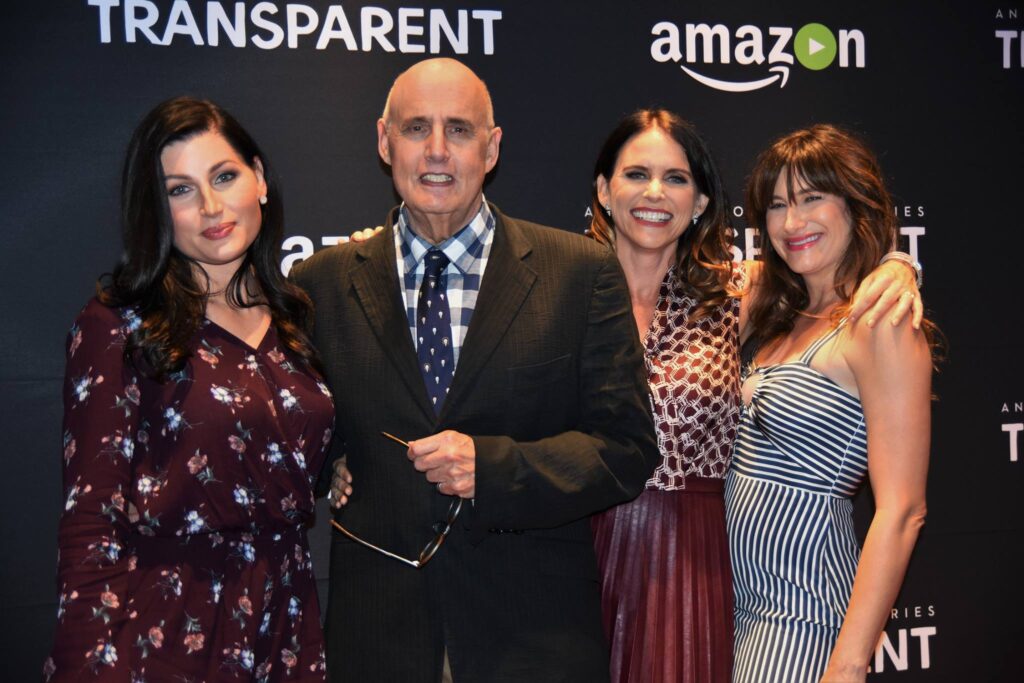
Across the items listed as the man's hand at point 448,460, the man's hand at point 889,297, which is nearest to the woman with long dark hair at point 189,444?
the man's hand at point 448,460

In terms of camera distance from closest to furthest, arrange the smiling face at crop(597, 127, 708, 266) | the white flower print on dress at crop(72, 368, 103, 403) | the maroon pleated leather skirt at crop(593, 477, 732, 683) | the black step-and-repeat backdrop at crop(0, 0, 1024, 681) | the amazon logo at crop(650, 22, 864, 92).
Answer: the white flower print on dress at crop(72, 368, 103, 403) → the maroon pleated leather skirt at crop(593, 477, 732, 683) → the smiling face at crop(597, 127, 708, 266) → the black step-and-repeat backdrop at crop(0, 0, 1024, 681) → the amazon logo at crop(650, 22, 864, 92)

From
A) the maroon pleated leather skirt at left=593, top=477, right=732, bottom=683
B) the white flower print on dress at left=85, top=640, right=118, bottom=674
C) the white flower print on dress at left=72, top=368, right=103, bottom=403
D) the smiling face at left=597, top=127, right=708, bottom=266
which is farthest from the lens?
the smiling face at left=597, top=127, right=708, bottom=266

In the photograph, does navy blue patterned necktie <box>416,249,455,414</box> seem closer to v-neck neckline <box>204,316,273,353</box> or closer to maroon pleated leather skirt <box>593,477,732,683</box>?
v-neck neckline <box>204,316,273,353</box>

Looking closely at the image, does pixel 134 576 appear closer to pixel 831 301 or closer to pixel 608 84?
pixel 831 301

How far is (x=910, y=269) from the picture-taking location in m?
2.59

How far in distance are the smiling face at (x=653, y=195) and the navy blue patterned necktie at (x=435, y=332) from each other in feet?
2.66

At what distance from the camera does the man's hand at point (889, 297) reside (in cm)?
243

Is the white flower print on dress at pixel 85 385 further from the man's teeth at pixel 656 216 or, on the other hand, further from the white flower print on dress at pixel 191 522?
the man's teeth at pixel 656 216

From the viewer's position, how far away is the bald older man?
2.10m

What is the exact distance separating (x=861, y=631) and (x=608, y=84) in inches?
83.6

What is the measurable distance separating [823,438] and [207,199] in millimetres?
1602

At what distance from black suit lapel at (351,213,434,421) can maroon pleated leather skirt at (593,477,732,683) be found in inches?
32.0

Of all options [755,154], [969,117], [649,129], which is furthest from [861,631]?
[969,117]

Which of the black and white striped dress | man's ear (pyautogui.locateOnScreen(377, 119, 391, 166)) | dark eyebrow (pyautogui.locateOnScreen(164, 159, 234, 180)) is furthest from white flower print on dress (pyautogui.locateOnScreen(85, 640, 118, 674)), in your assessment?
the black and white striped dress
